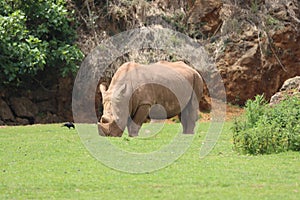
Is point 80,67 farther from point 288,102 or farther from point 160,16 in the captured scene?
point 288,102

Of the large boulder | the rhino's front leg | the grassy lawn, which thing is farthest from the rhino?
the large boulder

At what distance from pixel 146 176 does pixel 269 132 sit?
140 inches

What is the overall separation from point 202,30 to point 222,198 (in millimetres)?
20037

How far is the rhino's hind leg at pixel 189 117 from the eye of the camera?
19.1 meters

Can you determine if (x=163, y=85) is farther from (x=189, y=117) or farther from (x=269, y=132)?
(x=269, y=132)

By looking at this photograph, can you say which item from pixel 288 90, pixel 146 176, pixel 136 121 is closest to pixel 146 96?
pixel 136 121

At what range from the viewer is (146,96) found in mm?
17500

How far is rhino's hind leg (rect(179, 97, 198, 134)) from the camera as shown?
1906 centimetres

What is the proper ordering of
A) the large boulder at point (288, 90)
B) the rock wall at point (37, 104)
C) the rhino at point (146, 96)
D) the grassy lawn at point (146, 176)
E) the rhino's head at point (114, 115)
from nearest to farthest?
the grassy lawn at point (146, 176) < the rhino's head at point (114, 115) < the rhino at point (146, 96) < the large boulder at point (288, 90) < the rock wall at point (37, 104)

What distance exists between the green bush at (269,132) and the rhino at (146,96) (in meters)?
2.92

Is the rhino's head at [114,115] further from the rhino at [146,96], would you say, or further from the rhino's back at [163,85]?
the rhino's back at [163,85]

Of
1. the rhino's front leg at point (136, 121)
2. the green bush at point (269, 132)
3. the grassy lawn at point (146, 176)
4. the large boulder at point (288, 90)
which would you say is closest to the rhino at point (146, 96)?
the rhino's front leg at point (136, 121)

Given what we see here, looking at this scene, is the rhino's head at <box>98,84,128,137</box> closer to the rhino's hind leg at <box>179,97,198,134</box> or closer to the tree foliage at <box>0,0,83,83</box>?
the rhino's hind leg at <box>179,97,198,134</box>

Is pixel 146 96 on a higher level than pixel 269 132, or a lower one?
lower
